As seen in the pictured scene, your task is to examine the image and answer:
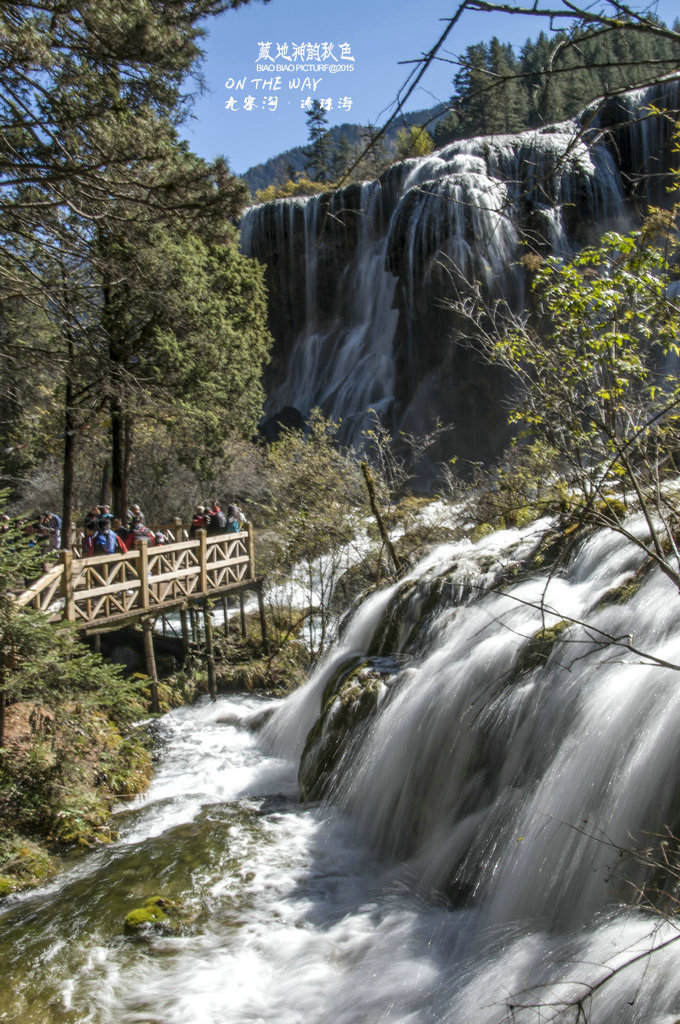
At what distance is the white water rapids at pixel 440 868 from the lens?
4477 millimetres

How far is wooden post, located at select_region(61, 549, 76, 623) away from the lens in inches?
460

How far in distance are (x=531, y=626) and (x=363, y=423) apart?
2494 centimetres

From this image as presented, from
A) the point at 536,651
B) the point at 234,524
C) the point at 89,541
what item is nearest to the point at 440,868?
the point at 536,651

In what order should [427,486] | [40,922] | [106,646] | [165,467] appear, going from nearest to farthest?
[40,922] → [106,646] → [165,467] → [427,486]

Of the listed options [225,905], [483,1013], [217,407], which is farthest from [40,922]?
[217,407]

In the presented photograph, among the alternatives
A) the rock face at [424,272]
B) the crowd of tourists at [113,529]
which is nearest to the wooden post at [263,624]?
the crowd of tourists at [113,529]

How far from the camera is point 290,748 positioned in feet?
35.0

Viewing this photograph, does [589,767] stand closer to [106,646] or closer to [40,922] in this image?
[40,922]

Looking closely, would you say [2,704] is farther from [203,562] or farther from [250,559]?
[250,559]

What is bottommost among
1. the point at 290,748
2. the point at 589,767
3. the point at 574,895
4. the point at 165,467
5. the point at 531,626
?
the point at 290,748

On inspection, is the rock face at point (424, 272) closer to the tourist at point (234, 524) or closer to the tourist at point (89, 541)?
the tourist at point (234, 524)

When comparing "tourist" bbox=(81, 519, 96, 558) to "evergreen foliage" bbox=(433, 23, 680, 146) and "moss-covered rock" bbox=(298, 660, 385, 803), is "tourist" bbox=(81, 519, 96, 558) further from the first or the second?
"evergreen foliage" bbox=(433, 23, 680, 146)

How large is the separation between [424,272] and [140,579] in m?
20.4

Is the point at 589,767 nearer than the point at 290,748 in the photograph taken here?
Yes
